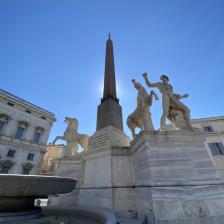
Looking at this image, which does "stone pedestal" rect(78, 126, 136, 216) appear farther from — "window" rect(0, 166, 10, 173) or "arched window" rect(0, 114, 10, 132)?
"arched window" rect(0, 114, 10, 132)

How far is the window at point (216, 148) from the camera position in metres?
16.6

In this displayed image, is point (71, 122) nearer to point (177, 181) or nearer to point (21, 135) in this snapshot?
point (177, 181)

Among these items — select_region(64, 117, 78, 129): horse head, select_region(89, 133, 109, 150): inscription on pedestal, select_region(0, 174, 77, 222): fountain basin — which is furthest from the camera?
select_region(64, 117, 78, 129): horse head

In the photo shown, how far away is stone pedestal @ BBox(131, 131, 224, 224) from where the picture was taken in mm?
2936

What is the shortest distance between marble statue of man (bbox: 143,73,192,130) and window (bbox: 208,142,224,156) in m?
16.0

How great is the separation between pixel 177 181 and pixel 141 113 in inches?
110

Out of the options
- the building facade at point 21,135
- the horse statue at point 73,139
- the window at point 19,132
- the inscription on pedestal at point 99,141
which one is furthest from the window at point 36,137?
the inscription on pedestal at point 99,141

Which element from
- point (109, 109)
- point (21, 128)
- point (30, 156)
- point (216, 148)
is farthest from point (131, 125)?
point (21, 128)

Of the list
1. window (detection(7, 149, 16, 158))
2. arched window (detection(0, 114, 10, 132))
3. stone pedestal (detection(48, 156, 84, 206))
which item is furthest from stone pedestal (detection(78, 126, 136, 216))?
arched window (detection(0, 114, 10, 132))

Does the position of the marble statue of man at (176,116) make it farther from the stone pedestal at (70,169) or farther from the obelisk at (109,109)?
the stone pedestal at (70,169)

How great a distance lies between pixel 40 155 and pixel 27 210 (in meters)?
24.4

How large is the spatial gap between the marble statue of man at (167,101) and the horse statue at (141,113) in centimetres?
36

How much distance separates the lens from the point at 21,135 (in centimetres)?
2380

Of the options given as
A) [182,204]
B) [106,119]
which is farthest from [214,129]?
[182,204]
